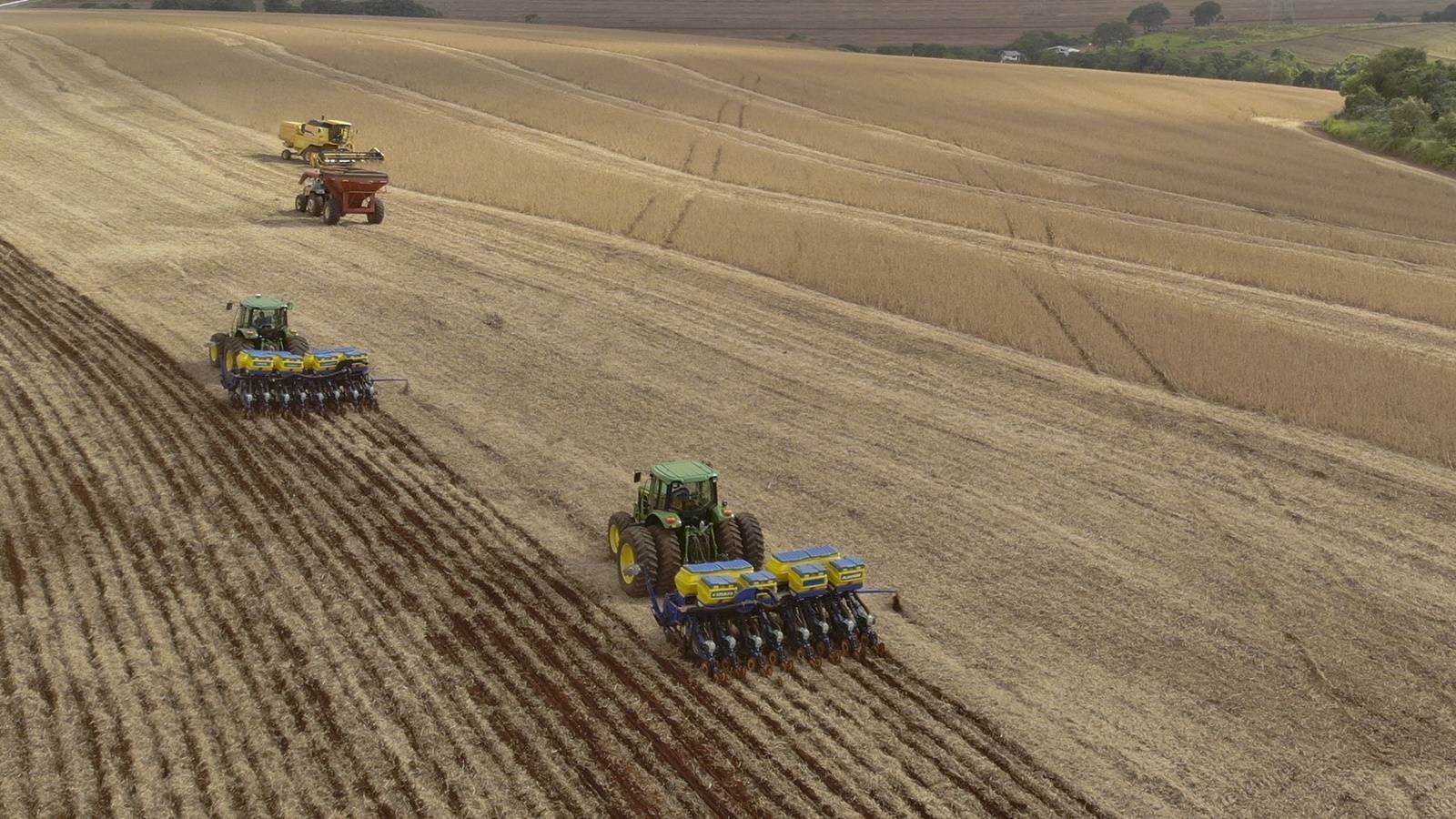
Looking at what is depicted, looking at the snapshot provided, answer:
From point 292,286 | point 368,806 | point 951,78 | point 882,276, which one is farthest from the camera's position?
point 951,78

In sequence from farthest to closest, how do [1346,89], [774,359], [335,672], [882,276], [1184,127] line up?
[1346,89] → [1184,127] → [882,276] → [774,359] → [335,672]

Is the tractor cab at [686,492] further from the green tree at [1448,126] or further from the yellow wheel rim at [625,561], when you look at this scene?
the green tree at [1448,126]

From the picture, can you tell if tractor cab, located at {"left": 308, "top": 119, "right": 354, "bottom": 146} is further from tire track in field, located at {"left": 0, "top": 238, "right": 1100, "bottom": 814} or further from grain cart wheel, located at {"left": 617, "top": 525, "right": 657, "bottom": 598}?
grain cart wheel, located at {"left": 617, "top": 525, "right": 657, "bottom": 598}

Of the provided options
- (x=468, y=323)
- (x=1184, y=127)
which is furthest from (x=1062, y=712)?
(x=1184, y=127)

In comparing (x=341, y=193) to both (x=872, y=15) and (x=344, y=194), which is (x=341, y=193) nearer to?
(x=344, y=194)

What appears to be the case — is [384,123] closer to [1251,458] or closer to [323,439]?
[323,439]

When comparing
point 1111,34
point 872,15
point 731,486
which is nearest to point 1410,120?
point 731,486

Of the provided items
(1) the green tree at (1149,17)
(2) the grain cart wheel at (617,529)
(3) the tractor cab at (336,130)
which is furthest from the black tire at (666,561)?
(1) the green tree at (1149,17)
